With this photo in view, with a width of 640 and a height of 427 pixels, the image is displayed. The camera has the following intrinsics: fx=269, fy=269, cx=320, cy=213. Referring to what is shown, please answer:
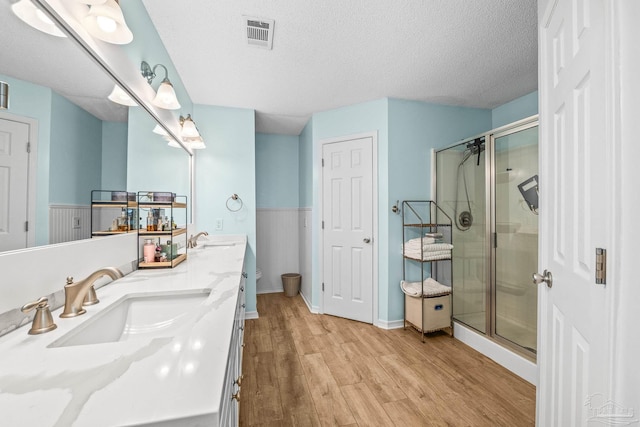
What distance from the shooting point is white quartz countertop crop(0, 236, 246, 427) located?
1.38 feet

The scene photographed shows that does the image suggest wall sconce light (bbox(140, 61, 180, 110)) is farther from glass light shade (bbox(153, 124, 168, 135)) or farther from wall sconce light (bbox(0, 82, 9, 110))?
wall sconce light (bbox(0, 82, 9, 110))

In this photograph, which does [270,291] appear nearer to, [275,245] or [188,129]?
[275,245]

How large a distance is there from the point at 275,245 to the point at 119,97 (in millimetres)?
3069

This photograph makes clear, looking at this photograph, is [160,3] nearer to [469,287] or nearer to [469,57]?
[469,57]

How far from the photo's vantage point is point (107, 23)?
108 centimetres

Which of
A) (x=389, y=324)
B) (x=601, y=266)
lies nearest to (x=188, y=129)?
(x=601, y=266)

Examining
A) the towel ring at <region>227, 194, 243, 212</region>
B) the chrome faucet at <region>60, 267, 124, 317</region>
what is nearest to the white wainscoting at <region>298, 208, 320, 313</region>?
the towel ring at <region>227, 194, 243, 212</region>

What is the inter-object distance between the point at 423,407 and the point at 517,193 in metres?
1.72

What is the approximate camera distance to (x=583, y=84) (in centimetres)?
79

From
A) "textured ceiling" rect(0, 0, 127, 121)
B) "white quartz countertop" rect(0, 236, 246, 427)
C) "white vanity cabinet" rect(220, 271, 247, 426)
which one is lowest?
"white vanity cabinet" rect(220, 271, 247, 426)

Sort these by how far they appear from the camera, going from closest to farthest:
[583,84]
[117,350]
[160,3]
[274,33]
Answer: [117,350] < [583,84] < [160,3] < [274,33]

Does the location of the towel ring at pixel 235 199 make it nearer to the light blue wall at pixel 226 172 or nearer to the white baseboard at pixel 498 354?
the light blue wall at pixel 226 172

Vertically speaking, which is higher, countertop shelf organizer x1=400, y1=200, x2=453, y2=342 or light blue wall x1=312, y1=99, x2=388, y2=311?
light blue wall x1=312, y1=99, x2=388, y2=311

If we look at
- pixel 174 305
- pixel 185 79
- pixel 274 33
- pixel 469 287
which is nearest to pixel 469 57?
pixel 274 33
